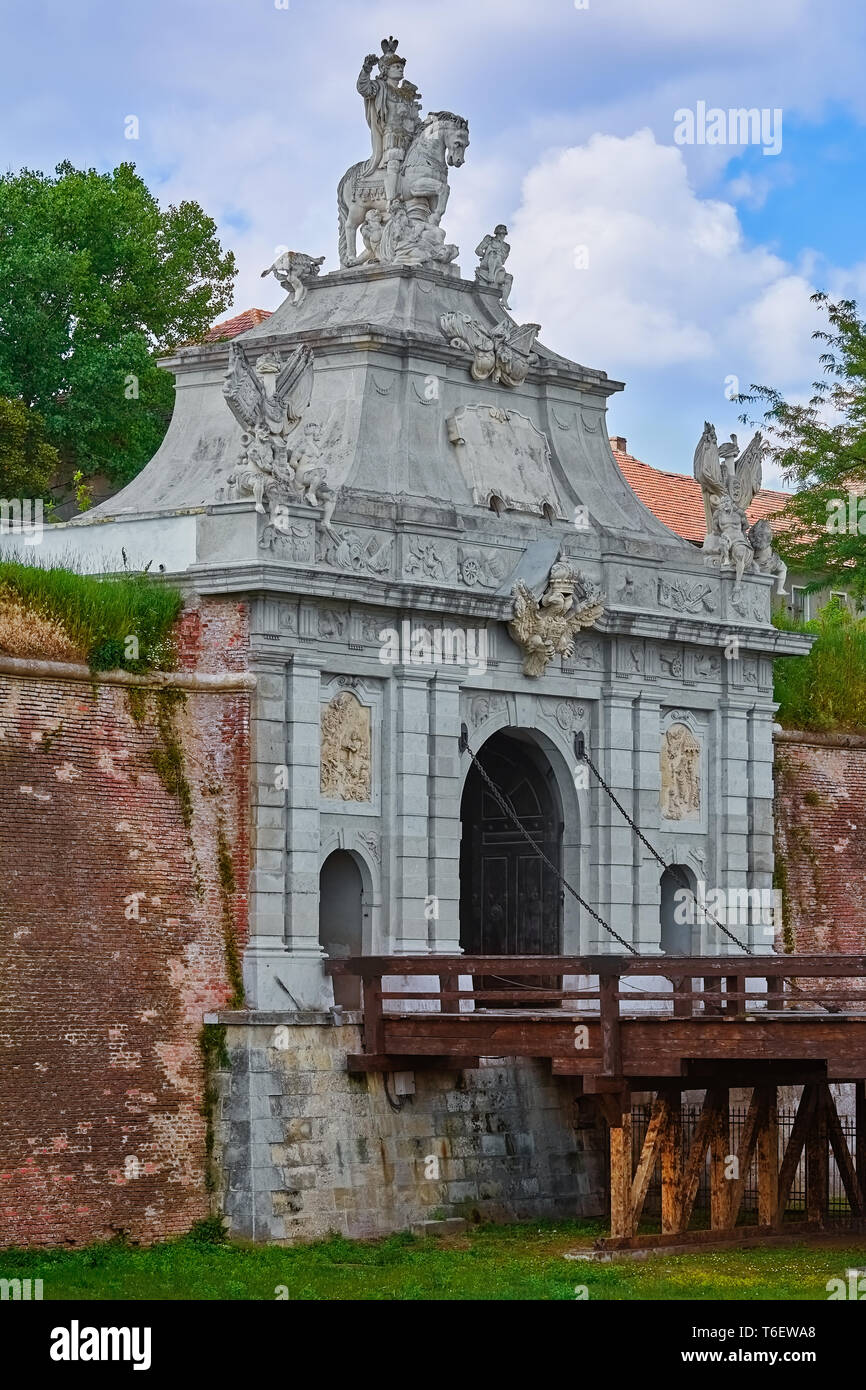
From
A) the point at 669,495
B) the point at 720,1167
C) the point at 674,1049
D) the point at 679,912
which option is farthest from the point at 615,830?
the point at 669,495

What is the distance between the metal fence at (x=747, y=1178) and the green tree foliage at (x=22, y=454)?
648 inches

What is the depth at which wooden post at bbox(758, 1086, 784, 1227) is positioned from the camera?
109 feet

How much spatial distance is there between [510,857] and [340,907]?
3.02 metres

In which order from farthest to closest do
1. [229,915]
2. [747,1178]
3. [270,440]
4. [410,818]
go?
[747,1178] < [410,818] < [270,440] < [229,915]

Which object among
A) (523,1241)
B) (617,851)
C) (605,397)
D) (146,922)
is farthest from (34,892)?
(605,397)

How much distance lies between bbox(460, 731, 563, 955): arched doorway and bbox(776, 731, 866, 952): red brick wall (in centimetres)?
515

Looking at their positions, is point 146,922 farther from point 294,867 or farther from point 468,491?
point 468,491

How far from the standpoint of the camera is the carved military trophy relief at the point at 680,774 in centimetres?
3734

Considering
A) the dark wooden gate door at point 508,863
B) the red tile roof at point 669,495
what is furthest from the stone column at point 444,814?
the red tile roof at point 669,495

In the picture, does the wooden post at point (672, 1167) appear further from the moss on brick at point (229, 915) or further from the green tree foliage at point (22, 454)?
the green tree foliage at point (22, 454)

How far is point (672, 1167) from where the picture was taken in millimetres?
31938

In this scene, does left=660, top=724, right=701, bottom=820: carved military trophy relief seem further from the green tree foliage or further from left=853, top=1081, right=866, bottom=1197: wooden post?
the green tree foliage

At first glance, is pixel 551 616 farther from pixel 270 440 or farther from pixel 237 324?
pixel 237 324

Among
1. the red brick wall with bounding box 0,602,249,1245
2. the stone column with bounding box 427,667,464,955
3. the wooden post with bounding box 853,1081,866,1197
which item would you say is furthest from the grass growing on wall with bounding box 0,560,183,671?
the wooden post with bounding box 853,1081,866,1197
